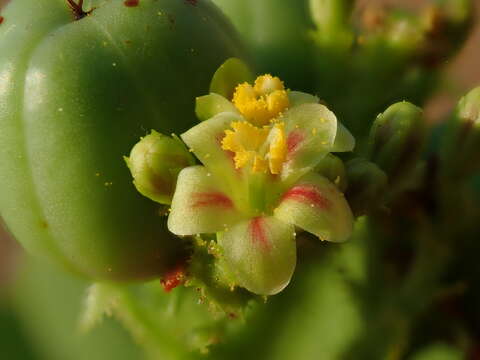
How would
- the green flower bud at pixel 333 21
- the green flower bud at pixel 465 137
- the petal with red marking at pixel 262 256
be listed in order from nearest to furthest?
the petal with red marking at pixel 262 256 < the green flower bud at pixel 465 137 < the green flower bud at pixel 333 21

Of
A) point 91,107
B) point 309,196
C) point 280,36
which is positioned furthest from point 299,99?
point 280,36

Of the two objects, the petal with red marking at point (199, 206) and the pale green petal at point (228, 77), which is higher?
the pale green petal at point (228, 77)

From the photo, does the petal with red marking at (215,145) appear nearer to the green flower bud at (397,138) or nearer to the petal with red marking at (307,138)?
the petal with red marking at (307,138)

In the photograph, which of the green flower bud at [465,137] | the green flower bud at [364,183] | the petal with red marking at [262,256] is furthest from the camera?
the green flower bud at [465,137]

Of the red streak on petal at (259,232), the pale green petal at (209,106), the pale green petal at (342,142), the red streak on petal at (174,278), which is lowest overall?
the red streak on petal at (174,278)

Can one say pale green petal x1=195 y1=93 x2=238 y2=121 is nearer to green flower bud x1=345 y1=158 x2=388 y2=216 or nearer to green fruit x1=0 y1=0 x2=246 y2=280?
green fruit x1=0 y1=0 x2=246 y2=280

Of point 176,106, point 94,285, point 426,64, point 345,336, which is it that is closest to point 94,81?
point 176,106

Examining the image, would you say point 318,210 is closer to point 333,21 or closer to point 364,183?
point 364,183

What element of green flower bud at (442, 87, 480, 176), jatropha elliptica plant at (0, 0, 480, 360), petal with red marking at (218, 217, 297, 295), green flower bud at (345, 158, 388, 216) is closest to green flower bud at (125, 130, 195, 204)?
jatropha elliptica plant at (0, 0, 480, 360)

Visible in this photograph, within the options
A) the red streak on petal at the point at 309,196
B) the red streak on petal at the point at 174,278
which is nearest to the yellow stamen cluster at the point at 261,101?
the red streak on petal at the point at 309,196
